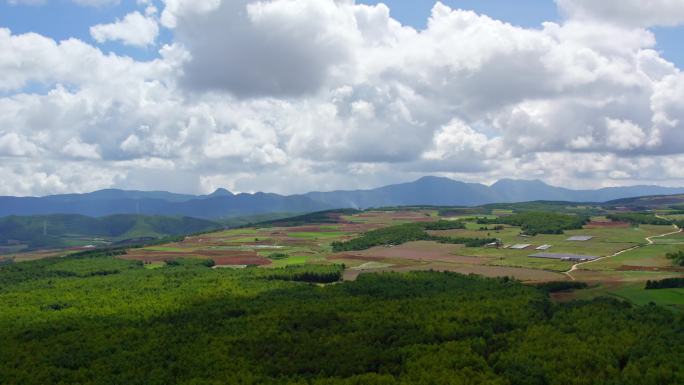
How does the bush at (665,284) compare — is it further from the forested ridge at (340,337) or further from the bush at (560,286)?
the forested ridge at (340,337)

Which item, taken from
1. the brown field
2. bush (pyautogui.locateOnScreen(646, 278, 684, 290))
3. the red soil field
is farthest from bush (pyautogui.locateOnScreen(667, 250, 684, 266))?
the brown field

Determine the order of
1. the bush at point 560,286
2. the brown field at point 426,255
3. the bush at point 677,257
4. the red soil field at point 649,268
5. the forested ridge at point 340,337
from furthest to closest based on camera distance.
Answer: the brown field at point 426,255 → the bush at point 677,257 → the red soil field at point 649,268 → the bush at point 560,286 → the forested ridge at point 340,337

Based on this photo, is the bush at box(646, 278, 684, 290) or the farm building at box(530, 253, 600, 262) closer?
the bush at box(646, 278, 684, 290)

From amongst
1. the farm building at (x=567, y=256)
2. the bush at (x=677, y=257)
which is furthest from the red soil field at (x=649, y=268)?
the farm building at (x=567, y=256)

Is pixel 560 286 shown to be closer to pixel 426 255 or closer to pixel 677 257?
pixel 677 257

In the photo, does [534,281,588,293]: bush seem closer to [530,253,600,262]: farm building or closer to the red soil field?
the red soil field

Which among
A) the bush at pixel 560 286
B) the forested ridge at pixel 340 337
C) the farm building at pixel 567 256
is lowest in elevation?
the forested ridge at pixel 340 337

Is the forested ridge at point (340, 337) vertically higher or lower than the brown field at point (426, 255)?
lower

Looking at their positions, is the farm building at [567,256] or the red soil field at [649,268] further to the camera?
the farm building at [567,256]

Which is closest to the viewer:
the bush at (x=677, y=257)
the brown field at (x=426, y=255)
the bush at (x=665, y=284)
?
the bush at (x=665, y=284)
